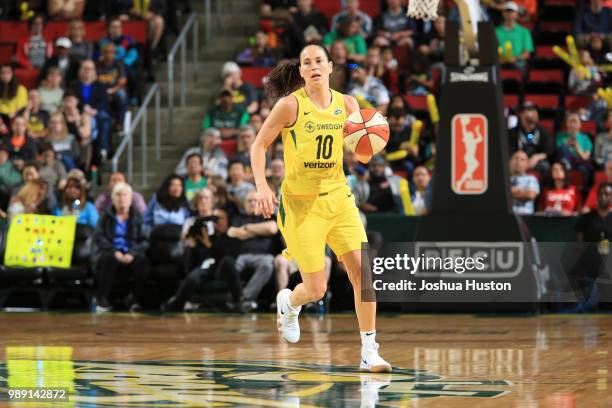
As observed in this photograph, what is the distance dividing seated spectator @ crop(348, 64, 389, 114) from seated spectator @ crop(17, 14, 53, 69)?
533 cm

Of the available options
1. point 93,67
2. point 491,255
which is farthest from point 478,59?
point 93,67

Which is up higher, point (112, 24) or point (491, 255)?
point (112, 24)

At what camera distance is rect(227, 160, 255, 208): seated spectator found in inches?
650

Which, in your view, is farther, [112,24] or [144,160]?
[112,24]

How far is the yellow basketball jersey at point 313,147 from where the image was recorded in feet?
29.2

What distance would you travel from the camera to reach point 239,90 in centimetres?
1909

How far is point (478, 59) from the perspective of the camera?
48.9 feet

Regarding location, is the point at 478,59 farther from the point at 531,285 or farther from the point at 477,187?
the point at 531,285

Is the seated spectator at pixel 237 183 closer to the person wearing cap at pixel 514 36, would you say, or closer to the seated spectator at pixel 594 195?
the seated spectator at pixel 594 195

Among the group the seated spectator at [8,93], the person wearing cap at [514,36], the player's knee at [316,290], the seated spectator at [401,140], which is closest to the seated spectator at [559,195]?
the seated spectator at [401,140]

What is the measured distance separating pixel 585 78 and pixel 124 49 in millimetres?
6946

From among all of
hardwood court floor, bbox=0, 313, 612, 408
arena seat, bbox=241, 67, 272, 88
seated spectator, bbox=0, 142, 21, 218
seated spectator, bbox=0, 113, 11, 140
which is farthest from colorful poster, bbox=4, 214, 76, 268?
arena seat, bbox=241, 67, 272, 88

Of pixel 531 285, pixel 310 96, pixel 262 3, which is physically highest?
pixel 262 3

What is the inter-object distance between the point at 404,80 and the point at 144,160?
3879 millimetres
